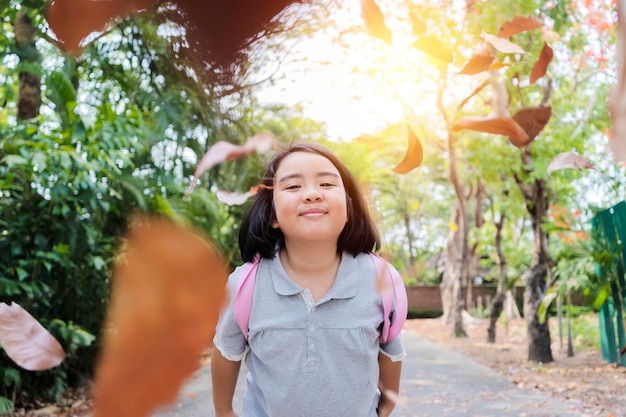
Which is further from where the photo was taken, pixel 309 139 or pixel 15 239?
pixel 15 239

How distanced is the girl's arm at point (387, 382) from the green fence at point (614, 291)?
3788mm

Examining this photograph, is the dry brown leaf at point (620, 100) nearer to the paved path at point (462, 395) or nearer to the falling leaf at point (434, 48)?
the falling leaf at point (434, 48)

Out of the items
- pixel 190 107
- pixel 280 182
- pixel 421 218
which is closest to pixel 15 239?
pixel 280 182

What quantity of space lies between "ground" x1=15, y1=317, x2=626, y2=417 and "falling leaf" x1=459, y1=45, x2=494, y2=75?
3.38ft

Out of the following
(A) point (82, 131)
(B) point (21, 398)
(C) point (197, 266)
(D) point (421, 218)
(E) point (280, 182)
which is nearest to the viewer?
(C) point (197, 266)

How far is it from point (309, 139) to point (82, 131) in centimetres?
207

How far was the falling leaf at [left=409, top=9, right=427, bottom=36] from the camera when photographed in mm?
285

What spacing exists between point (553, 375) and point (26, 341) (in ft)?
16.8

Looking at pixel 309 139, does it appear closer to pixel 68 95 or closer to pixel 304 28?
pixel 304 28

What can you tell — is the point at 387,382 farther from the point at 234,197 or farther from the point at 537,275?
the point at 537,275

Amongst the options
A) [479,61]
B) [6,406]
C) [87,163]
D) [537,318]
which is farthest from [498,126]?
[537,318]

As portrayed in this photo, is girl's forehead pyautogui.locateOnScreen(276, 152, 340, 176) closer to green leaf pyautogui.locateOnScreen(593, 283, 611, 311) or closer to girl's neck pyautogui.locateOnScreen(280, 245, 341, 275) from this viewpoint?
girl's neck pyautogui.locateOnScreen(280, 245, 341, 275)

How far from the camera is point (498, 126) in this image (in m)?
0.28

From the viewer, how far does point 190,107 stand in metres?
0.23
